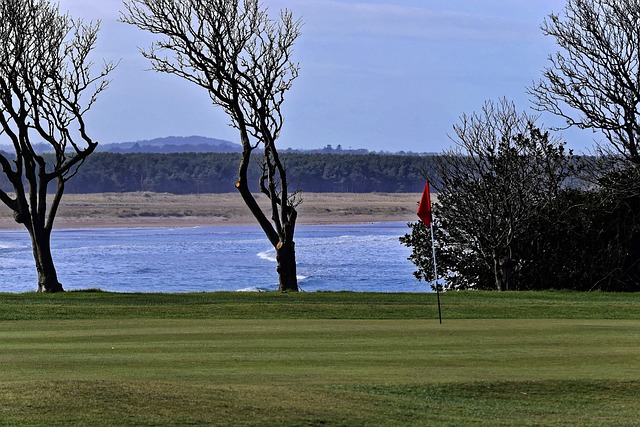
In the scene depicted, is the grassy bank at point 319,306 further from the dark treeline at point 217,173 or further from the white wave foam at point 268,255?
the dark treeline at point 217,173

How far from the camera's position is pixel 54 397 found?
984 cm

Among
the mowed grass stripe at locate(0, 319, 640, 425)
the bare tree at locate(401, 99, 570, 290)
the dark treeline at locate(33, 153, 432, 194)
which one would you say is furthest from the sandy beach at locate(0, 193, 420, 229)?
the mowed grass stripe at locate(0, 319, 640, 425)

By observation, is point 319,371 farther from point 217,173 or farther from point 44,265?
point 217,173

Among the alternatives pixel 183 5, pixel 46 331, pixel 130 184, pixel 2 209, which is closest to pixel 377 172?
pixel 130 184

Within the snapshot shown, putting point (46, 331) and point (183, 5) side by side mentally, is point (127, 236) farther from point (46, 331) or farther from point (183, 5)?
point (46, 331)

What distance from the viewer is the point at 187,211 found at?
392 ft

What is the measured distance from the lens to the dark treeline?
157 m

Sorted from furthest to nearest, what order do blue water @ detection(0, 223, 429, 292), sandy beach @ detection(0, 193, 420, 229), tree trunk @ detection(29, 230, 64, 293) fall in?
sandy beach @ detection(0, 193, 420, 229) < blue water @ detection(0, 223, 429, 292) < tree trunk @ detection(29, 230, 64, 293)

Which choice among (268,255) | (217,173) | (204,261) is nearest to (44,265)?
(204,261)

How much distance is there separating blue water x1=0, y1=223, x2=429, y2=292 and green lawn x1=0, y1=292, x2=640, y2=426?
29.4 metres

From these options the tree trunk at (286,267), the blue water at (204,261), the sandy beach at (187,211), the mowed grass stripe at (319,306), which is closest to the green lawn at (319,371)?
the mowed grass stripe at (319,306)

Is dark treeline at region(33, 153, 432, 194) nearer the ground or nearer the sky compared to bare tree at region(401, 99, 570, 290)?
nearer the sky

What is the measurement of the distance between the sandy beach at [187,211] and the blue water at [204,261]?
8.66 m

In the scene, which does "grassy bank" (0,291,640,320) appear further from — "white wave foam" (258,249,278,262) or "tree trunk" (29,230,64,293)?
"white wave foam" (258,249,278,262)
